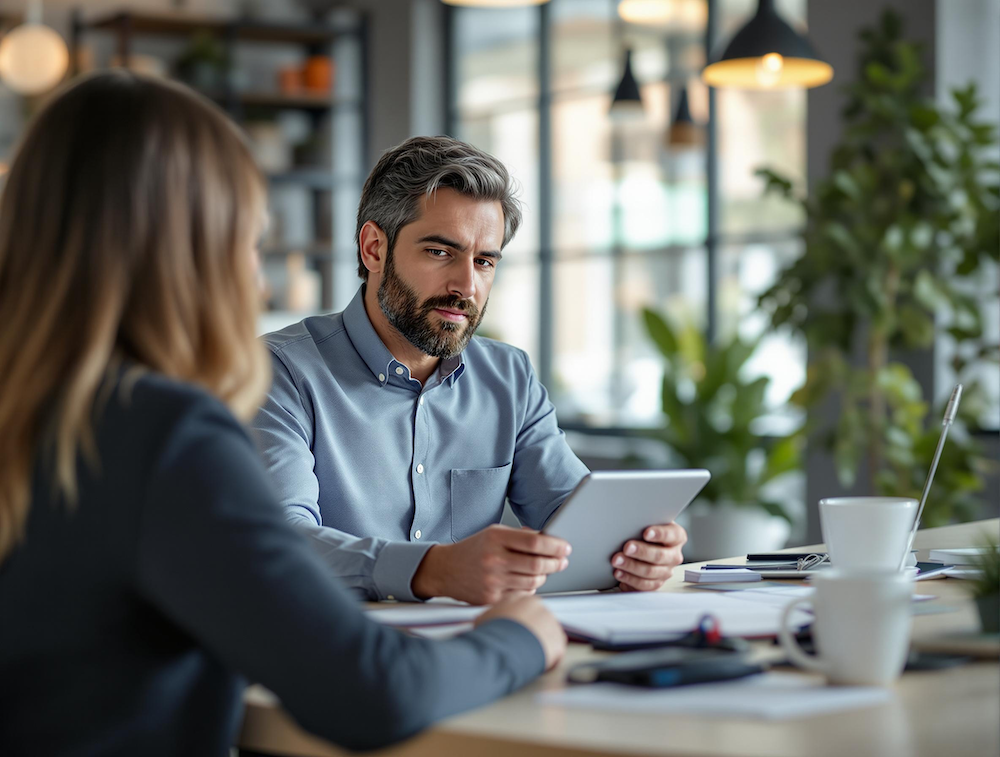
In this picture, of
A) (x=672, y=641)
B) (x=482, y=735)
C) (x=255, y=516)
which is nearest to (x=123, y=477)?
(x=255, y=516)

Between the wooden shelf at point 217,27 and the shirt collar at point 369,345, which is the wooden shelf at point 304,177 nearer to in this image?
the wooden shelf at point 217,27

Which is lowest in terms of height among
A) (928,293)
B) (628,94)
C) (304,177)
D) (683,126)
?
(928,293)

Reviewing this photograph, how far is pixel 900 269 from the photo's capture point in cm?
398

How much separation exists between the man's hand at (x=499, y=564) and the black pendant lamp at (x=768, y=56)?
6.95ft

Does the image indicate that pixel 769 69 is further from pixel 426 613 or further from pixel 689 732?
pixel 689 732

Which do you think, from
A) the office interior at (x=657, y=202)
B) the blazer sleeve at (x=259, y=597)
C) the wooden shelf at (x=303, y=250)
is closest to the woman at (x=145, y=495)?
the blazer sleeve at (x=259, y=597)

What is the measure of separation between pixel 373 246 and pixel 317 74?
5054 millimetres

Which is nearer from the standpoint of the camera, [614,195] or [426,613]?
[426,613]

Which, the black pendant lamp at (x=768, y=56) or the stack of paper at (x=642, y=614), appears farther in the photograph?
the black pendant lamp at (x=768, y=56)

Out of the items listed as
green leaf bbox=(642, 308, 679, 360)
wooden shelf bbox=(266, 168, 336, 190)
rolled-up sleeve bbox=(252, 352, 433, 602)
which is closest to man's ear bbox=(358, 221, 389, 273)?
rolled-up sleeve bbox=(252, 352, 433, 602)

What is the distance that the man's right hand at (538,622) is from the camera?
1083 millimetres

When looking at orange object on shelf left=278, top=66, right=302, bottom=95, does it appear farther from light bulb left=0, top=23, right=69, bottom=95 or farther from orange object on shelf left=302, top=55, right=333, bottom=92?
light bulb left=0, top=23, right=69, bottom=95

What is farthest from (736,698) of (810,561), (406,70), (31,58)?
(406,70)

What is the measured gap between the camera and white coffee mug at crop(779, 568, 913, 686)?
1016 mm
